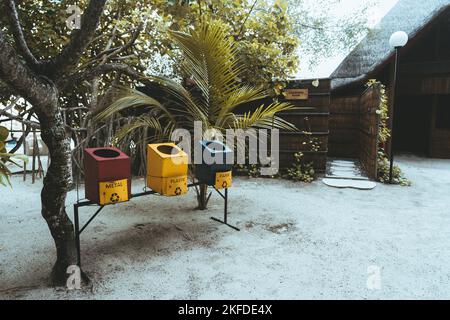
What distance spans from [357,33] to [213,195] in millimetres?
6042

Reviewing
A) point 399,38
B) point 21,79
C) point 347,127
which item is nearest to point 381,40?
point 347,127

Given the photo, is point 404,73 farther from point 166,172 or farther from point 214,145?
point 166,172

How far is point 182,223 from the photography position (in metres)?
3.11

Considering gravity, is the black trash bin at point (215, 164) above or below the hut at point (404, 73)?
below

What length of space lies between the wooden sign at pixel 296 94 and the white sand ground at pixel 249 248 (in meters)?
1.79

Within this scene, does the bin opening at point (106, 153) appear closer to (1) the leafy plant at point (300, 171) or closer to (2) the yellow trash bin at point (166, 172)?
(2) the yellow trash bin at point (166, 172)

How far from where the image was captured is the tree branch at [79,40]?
1801 mm

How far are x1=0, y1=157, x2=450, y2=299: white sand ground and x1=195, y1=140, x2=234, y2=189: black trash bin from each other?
18.4 inches

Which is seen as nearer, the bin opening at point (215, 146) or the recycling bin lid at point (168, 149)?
the recycling bin lid at point (168, 149)

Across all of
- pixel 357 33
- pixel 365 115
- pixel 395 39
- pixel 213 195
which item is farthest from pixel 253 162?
pixel 357 33

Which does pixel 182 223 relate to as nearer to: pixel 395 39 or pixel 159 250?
pixel 159 250

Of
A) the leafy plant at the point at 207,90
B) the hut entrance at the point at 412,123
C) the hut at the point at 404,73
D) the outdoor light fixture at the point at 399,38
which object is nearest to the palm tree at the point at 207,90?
the leafy plant at the point at 207,90

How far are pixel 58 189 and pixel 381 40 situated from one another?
8085 millimetres

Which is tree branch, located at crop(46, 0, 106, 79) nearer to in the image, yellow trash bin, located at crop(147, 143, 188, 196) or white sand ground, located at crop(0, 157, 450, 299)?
yellow trash bin, located at crop(147, 143, 188, 196)
